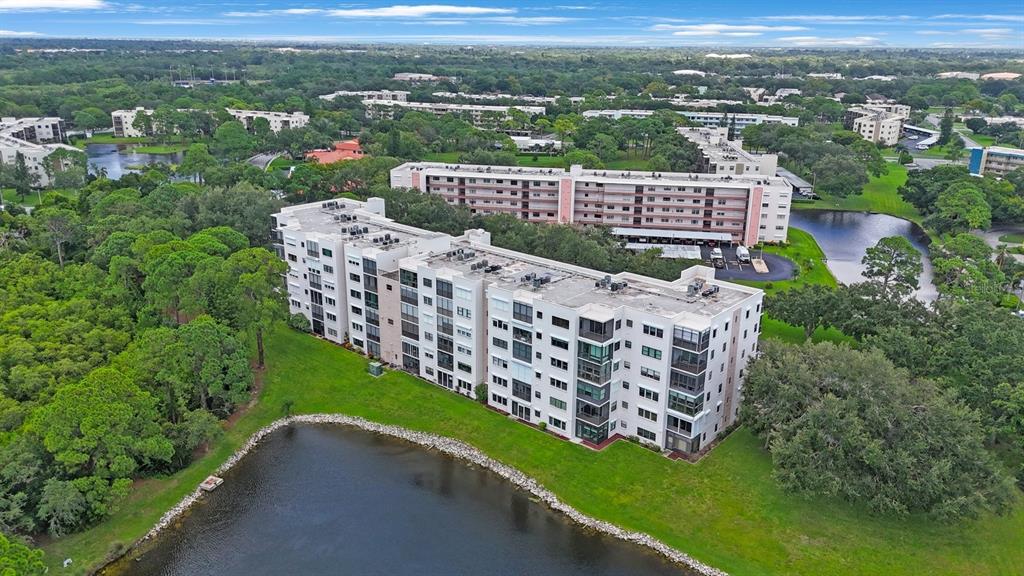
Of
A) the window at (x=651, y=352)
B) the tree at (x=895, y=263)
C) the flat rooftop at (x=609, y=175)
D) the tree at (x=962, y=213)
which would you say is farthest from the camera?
the flat rooftop at (x=609, y=175)

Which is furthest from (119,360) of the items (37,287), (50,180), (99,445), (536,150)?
(536,150)

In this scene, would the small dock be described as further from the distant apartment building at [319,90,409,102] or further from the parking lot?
the distant apartment building at [319,90,409,102]

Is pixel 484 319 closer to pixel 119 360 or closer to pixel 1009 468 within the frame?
pixel 119 360

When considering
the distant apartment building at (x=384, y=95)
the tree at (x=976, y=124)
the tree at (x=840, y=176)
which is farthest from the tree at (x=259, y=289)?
the tree at (x=976, y=124)

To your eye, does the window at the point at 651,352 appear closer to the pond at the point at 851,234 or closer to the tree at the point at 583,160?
the pond at the point at 851,234

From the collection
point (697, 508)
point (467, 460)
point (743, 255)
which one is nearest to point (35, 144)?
point (467, 460)

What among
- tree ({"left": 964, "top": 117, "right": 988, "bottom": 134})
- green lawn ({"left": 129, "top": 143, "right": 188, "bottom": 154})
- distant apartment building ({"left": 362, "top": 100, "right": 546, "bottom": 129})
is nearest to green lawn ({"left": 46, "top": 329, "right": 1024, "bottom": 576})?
green lawn ({"left": 129, "top": 143, "right": 188, "bottom": 154})
